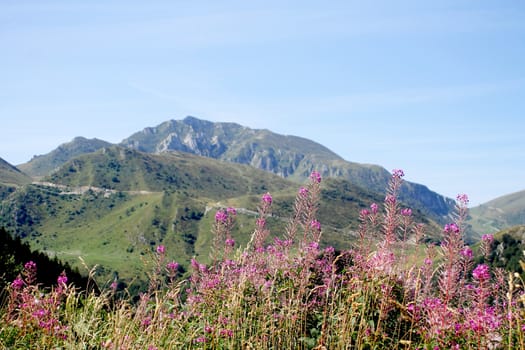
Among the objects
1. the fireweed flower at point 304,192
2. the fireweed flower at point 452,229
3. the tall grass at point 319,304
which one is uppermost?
the fireweed flower at point 304,192

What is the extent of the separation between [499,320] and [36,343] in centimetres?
555

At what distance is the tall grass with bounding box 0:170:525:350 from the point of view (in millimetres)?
4652

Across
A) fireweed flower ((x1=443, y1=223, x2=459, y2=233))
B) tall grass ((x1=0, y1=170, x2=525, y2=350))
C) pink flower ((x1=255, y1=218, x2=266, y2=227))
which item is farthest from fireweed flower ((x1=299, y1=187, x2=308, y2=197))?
fireweed flower ((x1=443, y1=223, x2=459, y2=233))

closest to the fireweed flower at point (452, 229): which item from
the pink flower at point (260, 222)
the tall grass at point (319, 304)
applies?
the tall grass at point (319, 304)

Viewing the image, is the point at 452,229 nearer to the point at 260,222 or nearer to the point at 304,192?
the point at 304,192

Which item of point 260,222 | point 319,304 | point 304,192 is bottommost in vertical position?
point 319,304

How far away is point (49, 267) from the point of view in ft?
166

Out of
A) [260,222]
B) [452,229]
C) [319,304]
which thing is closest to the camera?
[452,229]

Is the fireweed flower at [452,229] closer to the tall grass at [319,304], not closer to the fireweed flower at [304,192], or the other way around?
the tall grass at [319,304]

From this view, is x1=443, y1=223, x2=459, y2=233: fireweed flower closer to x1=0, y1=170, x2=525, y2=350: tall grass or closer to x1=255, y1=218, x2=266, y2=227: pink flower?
x1=0, y1=170, x2=525, y2=350: tall grass

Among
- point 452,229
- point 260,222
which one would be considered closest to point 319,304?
point 260,222

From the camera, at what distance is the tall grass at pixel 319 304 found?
15.3 feet

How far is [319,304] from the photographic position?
19.1 feet

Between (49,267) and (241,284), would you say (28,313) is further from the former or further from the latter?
(49,267)
